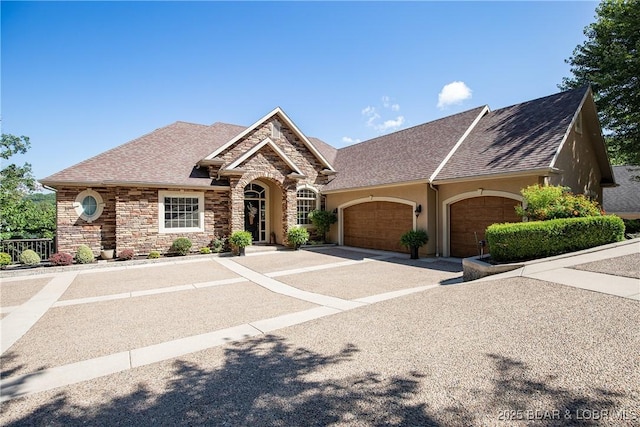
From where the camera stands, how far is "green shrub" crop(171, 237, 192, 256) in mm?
14086

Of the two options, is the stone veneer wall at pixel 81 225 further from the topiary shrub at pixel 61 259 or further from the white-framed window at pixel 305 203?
the white-framed window at pixel 305 203

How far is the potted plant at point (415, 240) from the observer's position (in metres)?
12.8

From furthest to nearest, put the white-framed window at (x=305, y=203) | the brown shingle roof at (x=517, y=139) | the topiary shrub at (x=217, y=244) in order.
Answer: the white-framed window at (x=305, y=203)
the topiary shrub at (x=217, y=244)
the brown shingle roof at (x=517, y=139)

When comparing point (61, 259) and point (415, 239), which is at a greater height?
point (415, 239)

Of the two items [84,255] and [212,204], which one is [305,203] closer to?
[212,204]

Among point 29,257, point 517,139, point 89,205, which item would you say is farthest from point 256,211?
point 517,139

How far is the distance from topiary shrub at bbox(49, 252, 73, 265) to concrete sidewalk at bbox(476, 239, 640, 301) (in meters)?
14.3

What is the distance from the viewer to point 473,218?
12109 mm

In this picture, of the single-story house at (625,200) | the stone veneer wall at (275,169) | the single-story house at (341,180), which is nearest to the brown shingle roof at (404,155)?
the single-story house at (341,180)

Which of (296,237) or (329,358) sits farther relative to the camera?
(296,237)

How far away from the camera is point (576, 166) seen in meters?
12.4

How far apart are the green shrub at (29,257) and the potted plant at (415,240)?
14475 mm

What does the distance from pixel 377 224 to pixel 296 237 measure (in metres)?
4.18

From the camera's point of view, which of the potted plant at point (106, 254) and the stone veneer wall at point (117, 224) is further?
the potted plant at point (106, 254)
